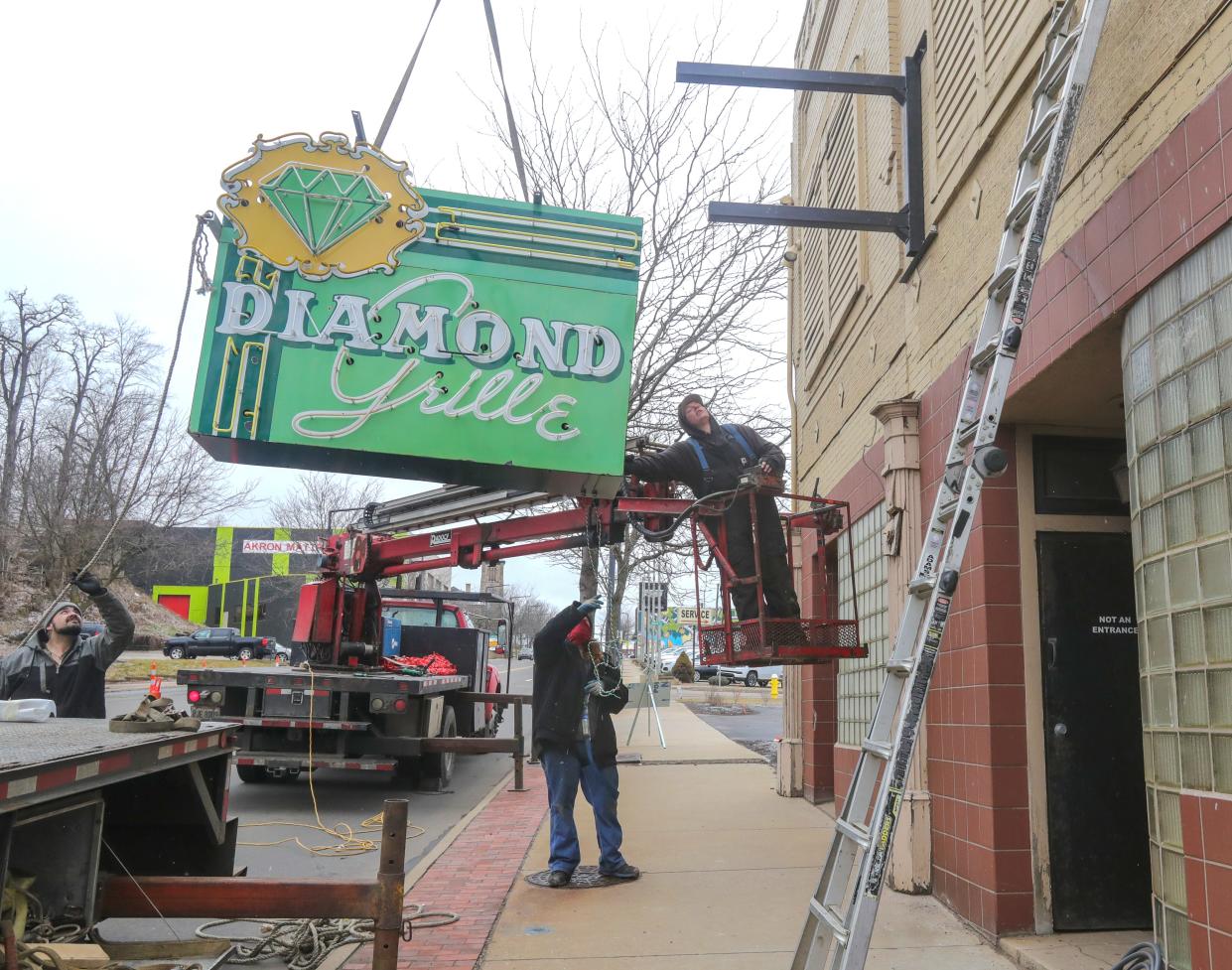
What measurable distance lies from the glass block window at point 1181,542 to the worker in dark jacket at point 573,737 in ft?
12.1

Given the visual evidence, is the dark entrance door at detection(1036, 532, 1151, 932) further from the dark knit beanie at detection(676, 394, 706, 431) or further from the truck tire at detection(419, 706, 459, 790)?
the truck tire at detection(419, 706, 459, 790)

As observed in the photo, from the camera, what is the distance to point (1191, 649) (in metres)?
3.39

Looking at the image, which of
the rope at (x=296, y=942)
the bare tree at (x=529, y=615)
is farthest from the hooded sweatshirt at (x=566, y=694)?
the bare tree at (x=529, y=615)

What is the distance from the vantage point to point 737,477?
6.32 metres

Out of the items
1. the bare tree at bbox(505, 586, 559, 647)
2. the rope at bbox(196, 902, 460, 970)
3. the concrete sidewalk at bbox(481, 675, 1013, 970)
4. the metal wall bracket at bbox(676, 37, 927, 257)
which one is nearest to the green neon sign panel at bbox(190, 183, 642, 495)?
the metal wall bracket at bbox(676, 37, 927, 257)

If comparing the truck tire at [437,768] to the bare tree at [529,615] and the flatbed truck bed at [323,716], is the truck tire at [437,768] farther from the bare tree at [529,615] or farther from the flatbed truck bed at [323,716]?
the bare tree at [529,615]

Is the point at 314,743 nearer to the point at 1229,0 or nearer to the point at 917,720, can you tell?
the point at 917,720

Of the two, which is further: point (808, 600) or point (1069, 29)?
point (808, 600)

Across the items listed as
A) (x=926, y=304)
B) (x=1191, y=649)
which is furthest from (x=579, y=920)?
(x=926, y=304)

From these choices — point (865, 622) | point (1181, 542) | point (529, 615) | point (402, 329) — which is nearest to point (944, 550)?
point (1181, 542)

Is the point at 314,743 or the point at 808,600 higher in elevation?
the point at 808,600

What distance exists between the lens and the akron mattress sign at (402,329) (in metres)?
6.53

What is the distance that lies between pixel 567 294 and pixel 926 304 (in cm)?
238

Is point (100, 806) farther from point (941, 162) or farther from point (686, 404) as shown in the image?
point (941, 162)
